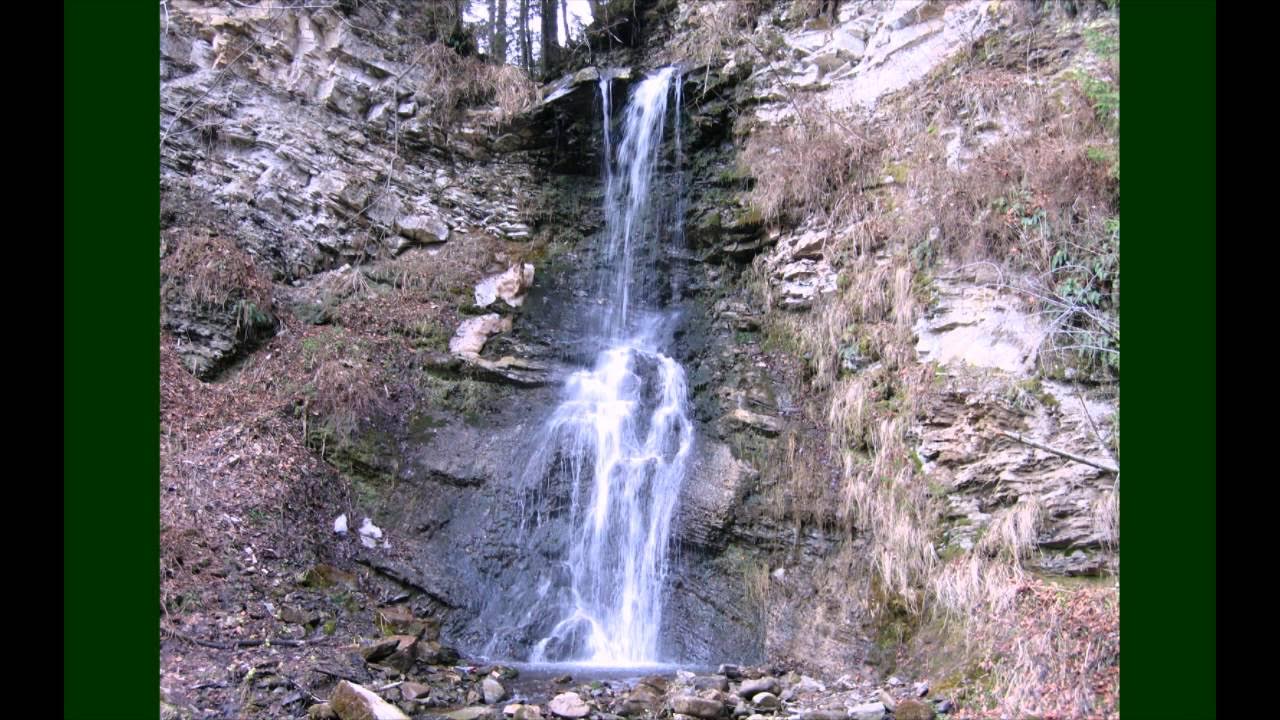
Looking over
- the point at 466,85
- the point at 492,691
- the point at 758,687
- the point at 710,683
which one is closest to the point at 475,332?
the point at 466,85

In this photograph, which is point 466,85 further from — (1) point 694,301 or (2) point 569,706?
(2) point 569,706

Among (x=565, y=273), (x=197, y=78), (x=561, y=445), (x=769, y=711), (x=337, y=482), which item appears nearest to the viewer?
(x=769, y=711)

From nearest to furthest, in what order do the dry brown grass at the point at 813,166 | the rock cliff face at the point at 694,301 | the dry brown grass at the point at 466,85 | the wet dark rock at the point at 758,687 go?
the wet dark rock at the point at 758,687 → the rock cliff face at the point at 694,301 → the dry brown grass at the point at 813,166 → the dry brown grass at the point at 466,85

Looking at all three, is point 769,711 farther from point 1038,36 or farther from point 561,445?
point 1038,36

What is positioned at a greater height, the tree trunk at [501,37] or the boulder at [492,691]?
the tree trunk at [501,37]

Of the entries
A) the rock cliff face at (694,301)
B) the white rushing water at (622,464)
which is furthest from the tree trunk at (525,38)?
the white rushing water at (622,464)

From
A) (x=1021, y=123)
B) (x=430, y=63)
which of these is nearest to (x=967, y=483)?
(x=1021, y=123)

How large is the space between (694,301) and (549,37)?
469cm

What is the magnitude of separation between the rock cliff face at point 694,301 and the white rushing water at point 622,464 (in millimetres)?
196

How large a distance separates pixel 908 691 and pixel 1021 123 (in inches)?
173

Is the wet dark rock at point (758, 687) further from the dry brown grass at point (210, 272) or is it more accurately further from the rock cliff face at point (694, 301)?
the dry brown grass at point (210, 272)

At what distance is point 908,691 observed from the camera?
4359mm

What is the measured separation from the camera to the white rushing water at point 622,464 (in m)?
5.63

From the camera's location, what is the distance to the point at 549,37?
9867mm
